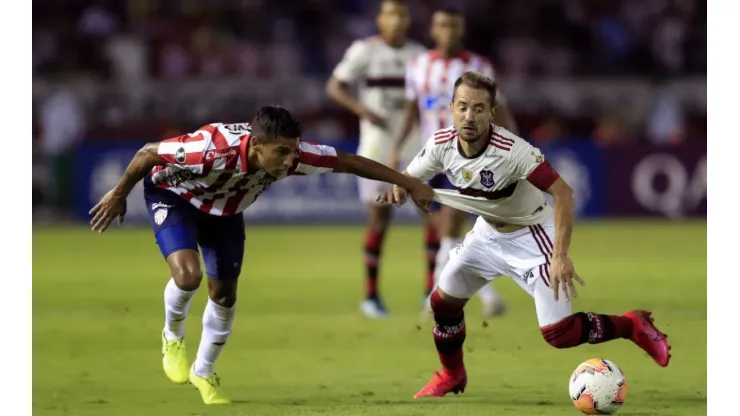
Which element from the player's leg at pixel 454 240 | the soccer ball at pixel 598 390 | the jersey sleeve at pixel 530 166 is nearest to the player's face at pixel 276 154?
the jersey sleeve at pixel 530 166

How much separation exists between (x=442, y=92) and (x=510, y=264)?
3.97 m

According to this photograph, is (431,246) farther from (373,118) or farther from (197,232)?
(197,232)

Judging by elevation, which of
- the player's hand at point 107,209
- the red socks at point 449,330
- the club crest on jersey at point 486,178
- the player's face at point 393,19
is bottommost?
the red socks at point 449,330

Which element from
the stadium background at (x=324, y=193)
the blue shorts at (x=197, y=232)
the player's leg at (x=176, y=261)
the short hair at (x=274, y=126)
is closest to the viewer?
the short hair at (x=274, y=126)

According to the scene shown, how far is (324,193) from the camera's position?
20.0 meters

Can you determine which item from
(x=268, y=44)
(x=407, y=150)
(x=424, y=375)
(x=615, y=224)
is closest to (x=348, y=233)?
(x=615, y=224)

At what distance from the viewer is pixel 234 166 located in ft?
21.4

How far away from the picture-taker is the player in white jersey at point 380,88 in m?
11.1

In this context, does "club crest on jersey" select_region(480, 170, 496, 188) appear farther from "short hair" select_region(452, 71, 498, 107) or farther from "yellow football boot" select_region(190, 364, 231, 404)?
"yellow football boot" select_region(190, 364, 231, 404)

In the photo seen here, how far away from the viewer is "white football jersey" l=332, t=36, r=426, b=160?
11.2 m

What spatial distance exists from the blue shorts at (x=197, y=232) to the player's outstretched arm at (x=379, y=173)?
0.81 m

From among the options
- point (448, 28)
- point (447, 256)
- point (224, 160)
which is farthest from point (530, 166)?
point (448, 28)

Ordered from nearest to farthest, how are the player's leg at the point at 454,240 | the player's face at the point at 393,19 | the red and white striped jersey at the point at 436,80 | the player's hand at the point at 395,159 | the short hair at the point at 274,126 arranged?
the short hair at the point at 274,126 → the player's leg at the point at 454,240 → the red and white striped jersey at the point at 436,80 → the player's hand at the point at 395,159 → the player's face at the point at 393,19

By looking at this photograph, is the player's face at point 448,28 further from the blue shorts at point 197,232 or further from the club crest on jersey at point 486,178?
the club crest on jersey at point 486,178
